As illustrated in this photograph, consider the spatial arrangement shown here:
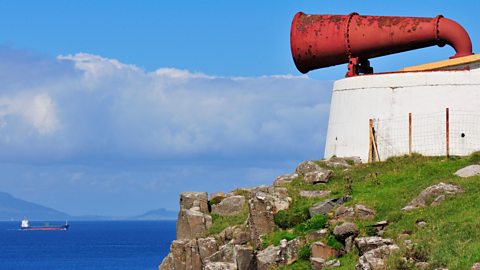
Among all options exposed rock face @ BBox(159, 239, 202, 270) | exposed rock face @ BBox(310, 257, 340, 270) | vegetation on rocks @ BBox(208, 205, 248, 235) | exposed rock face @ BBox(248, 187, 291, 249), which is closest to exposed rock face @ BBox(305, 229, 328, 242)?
exposed rock face @ BBox(310, 257, 340, 270)

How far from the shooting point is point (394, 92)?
139 feet

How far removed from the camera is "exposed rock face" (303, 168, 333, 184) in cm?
3916

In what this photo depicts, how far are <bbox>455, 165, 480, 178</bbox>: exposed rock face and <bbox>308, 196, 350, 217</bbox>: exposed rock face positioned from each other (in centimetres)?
398

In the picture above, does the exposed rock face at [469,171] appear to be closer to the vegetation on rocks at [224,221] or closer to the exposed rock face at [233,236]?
the exposed rock face at [233,236]

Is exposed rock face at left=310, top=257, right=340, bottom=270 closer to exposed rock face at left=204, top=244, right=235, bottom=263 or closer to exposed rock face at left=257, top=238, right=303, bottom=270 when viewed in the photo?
exposed rock face at left=257, top=238, right=303, bottom=270

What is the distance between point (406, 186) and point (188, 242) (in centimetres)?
879

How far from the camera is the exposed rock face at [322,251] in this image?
31.8 metres

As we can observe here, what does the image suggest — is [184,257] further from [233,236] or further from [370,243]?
[370,243]

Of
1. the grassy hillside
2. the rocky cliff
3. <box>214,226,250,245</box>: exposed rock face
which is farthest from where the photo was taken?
<box>214,226,250,245</box>: exposed rock face

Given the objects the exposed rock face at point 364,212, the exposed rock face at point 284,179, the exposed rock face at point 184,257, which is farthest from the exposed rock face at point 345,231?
the exposed rock face at point 284,179

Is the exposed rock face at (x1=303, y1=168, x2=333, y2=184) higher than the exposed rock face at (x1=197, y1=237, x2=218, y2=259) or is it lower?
higher

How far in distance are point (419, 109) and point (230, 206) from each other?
339 inches

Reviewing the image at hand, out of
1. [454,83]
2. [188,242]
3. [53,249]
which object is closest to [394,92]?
[454,83]

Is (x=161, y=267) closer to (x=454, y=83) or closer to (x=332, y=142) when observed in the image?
(x=332, y=142)
